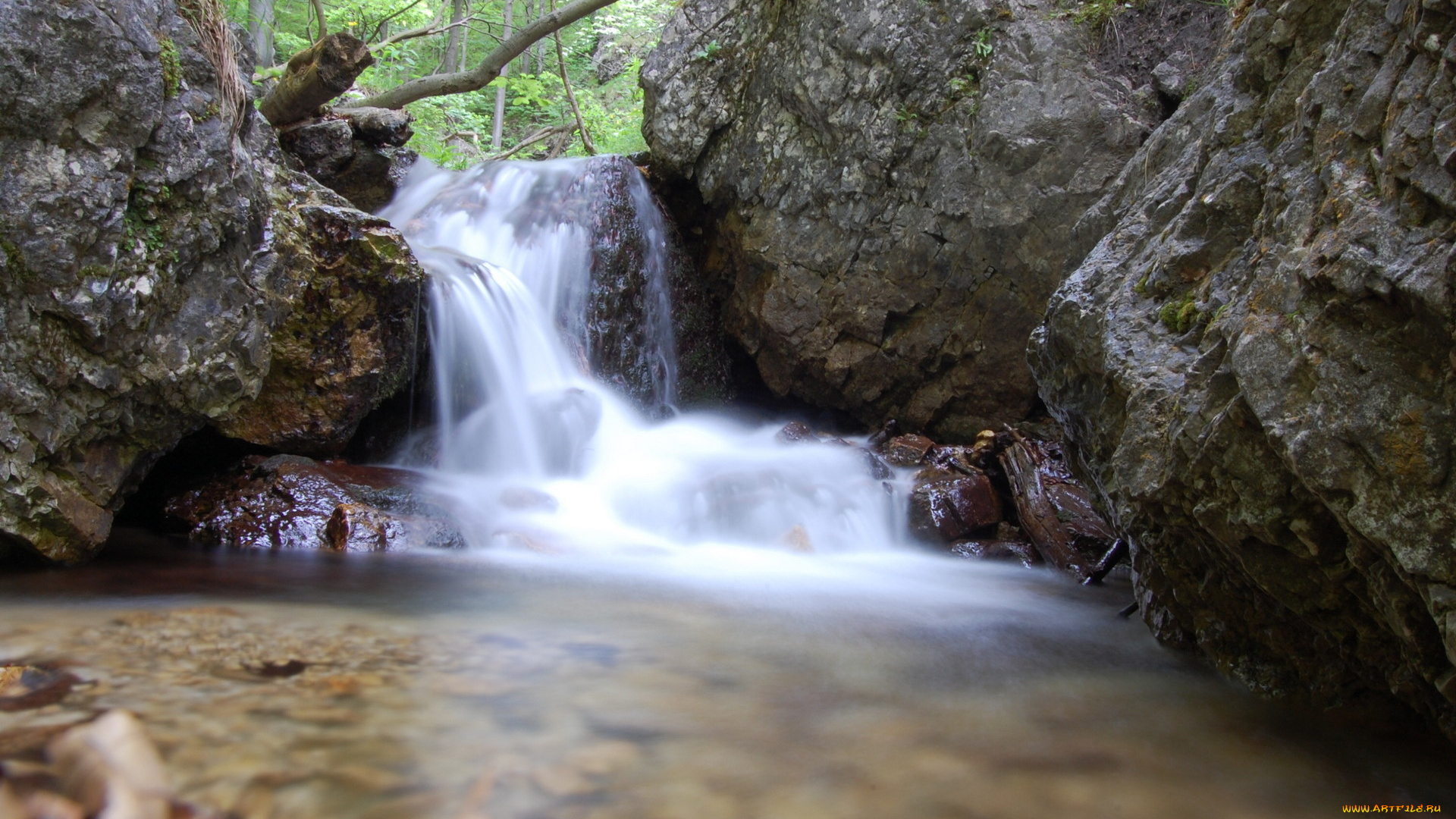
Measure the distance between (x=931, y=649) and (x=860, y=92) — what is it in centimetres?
604

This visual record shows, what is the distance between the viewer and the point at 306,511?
5.09 meters

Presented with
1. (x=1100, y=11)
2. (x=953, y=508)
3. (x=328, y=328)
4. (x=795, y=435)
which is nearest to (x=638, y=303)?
(x=795, y=435)

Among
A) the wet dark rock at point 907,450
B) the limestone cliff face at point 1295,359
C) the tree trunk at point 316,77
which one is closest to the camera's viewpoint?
the limestone cliff face at point 1295,359

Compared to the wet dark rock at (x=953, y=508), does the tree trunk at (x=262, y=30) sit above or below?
above

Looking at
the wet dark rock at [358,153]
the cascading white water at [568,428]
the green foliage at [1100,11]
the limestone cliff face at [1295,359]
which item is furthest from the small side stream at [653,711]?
the wet dark rock at [358,153]

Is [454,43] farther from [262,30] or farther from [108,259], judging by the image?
[108,259]

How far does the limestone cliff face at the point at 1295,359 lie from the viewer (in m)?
1.77

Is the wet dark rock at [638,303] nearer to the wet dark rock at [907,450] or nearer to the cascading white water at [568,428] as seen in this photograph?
the cascading white water at [568,428]

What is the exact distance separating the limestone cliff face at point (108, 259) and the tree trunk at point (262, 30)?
894 centimetres

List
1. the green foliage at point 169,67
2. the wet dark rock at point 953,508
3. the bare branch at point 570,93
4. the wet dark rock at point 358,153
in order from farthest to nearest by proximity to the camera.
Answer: the bare branch at point 570,93
the wet dark rock at point 358,153
the wet dark rock at point 953,508
the green foliage at point 169,67

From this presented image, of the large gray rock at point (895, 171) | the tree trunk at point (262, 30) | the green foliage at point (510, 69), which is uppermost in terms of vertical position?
the green foliage at point (510, 69)

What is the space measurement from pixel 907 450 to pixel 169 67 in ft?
20.2

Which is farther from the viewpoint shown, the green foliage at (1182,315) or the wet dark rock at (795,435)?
the wet dark rock at (795,435)

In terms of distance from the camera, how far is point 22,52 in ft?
10.3
